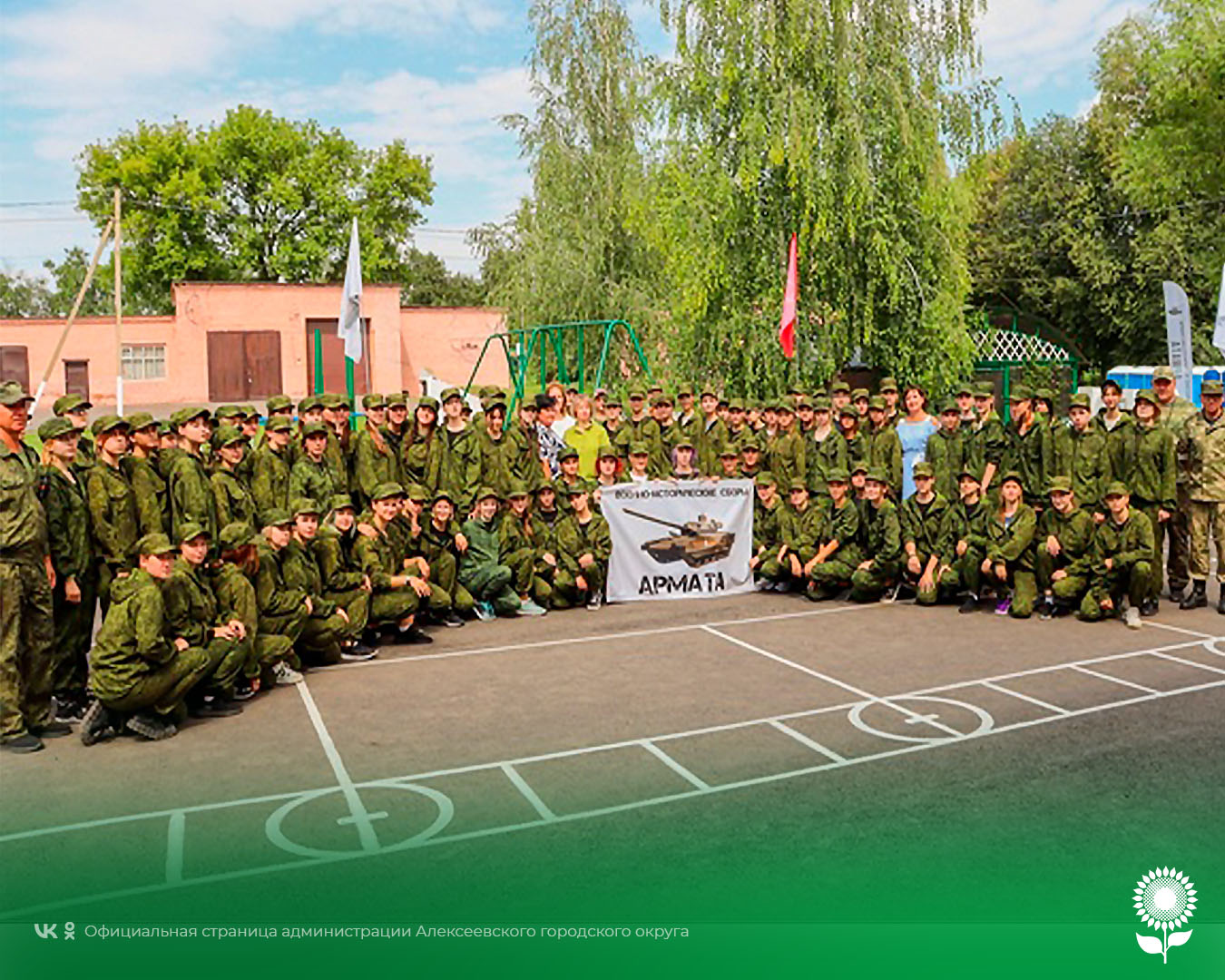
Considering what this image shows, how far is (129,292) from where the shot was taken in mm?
53219

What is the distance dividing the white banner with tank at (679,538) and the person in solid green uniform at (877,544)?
4.03ft

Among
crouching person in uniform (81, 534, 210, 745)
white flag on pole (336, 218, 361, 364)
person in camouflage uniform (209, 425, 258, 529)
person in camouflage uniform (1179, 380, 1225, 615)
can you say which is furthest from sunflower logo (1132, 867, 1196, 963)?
white flag on pole (336, 218, 361, 364)

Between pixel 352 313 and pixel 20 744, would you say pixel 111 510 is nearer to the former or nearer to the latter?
pixel 20 744

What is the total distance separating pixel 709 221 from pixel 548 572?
7.72 m

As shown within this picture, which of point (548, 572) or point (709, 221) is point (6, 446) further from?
point (709, 221)

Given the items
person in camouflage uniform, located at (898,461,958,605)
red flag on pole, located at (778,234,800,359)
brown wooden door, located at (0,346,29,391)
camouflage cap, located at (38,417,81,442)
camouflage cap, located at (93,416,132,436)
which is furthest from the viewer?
brown wooden door, located at (0,346,29,391)

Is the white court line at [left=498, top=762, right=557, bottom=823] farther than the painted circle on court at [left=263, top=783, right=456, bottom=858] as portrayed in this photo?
Yes

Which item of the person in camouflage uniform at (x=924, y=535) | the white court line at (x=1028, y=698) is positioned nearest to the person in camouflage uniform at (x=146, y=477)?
the white court line at (x=1028, y=698)

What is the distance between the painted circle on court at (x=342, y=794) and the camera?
5633mm

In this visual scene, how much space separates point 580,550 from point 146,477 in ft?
13.7

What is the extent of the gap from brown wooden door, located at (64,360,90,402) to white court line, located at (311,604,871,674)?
3627 centimetres

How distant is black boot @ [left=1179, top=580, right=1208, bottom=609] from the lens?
35.3 ft

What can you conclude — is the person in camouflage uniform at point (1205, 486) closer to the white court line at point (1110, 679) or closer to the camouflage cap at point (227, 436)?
the white court line at point (1110, 679)

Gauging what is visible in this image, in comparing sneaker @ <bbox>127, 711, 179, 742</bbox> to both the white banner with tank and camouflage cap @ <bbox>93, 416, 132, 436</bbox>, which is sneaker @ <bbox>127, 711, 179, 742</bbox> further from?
the white banner with tank
